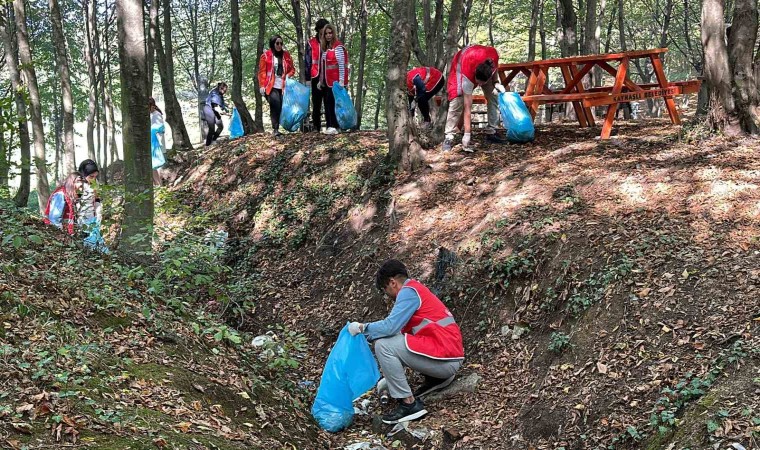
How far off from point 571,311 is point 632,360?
0.92 metres

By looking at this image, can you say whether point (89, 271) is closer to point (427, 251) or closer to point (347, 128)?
point (427, 251)

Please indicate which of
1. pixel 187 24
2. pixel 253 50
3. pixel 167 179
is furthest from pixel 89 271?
pixel 253 50

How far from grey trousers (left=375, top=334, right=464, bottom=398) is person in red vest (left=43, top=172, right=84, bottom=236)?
386 cm

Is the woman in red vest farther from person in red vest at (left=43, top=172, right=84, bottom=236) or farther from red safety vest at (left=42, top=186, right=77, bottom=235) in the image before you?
red safety vest at (left=42, top=186, right=77, bottom=235)


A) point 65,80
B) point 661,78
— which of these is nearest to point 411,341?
point 661,78

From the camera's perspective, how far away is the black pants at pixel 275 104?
1239cm

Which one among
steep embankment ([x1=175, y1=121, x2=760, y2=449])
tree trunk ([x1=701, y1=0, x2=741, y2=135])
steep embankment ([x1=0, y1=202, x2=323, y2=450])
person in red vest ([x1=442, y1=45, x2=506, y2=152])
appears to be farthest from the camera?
person in red vest ([x1=442, y1=45, x2=506, y2=152])

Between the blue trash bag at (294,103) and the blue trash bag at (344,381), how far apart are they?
754 cm

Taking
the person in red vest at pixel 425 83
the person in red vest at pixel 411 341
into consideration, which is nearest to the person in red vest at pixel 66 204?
the person in red vest at pixel 411 341

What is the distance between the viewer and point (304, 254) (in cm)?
940

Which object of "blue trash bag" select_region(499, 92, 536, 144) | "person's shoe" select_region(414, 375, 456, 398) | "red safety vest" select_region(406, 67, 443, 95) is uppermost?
"red safety vest" select_region(406, 67, 443, 95)

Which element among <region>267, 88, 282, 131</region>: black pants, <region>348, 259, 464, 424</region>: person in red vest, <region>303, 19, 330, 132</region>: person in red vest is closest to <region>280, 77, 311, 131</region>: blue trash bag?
<region>267, 88, 282, 131</region>: black pants

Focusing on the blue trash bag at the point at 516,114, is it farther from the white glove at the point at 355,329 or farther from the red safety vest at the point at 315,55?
the white glove at the point at 355,329

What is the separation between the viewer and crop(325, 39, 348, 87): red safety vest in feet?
36.4
